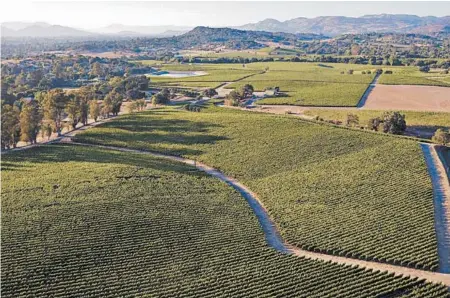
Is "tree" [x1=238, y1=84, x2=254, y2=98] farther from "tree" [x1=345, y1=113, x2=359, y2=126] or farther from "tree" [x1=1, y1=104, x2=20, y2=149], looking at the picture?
"tree" [x1=1, y1=104, x2=20, y2=149]

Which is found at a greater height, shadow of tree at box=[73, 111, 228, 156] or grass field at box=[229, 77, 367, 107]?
grass field at box=[229, 77, 367, 107]

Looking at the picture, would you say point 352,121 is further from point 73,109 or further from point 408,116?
point 73,109

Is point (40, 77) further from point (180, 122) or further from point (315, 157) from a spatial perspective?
point (315, 157)

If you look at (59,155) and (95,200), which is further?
(59,155)

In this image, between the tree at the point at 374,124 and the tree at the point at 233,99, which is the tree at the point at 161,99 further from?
the tree at the point at 374,124

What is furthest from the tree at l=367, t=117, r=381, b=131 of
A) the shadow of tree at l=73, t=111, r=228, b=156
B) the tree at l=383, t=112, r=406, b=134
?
the shadow of tree at l=73, t=111, r=228, b=156

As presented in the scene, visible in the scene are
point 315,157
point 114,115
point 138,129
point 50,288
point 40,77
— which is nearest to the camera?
point 50,288

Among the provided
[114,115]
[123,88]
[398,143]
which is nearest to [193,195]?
[398,143]
